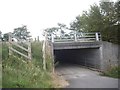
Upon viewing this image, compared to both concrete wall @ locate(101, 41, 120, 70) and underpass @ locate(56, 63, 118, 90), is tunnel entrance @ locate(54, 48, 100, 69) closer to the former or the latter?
concrete wall @ locate(101, 41, 120, 70)

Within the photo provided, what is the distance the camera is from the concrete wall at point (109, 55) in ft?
70.5

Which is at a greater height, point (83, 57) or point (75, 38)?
point (75, 38)

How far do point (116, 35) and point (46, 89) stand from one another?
15.6 m

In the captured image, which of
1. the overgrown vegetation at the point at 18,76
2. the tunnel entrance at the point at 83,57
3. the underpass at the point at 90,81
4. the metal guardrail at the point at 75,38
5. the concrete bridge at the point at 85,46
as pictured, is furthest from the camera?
the tunnel entrance at the point at 83,57

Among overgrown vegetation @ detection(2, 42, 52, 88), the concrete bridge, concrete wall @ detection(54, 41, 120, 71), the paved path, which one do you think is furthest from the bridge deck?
overgrown vegetation @ detection(2, 42, 52, 88)

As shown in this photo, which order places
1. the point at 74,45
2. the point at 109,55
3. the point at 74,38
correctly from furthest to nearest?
the point at 74,38 → the point at 109,55 → the point at 74,45

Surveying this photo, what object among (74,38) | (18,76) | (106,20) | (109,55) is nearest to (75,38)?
(74,38)

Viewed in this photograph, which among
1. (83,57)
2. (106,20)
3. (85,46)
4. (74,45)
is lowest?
(83,57)

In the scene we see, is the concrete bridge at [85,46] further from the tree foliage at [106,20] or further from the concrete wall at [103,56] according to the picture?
the tree foliage at [106,20]

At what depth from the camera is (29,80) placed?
923 cm

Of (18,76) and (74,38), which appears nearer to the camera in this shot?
(18,76)

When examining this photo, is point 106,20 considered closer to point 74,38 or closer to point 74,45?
point 74,38

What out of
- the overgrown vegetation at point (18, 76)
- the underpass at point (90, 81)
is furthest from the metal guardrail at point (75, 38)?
the overgrown vegetation at point (18, 76)

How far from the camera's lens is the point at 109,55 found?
21.8 m
